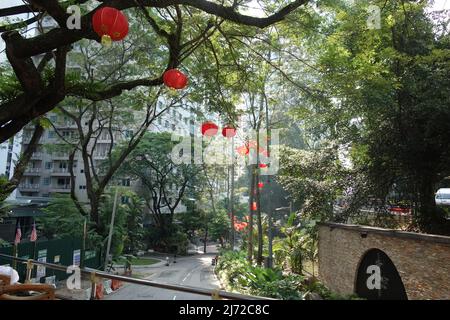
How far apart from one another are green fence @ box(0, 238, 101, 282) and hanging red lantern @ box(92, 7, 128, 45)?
10.5m

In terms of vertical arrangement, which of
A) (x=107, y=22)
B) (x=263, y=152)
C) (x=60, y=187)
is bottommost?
(x=60, y=187)

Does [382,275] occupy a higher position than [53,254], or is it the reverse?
[382,275]

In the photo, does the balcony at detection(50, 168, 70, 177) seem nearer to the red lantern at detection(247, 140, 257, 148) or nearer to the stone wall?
the red lantern at detection(247, 140, 257, 148)

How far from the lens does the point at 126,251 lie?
96.8 feet

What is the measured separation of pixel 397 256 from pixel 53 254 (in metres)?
13.6

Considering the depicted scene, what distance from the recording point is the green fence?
45.9 ft

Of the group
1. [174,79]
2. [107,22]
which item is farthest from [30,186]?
[107,22]

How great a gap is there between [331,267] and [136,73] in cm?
1209

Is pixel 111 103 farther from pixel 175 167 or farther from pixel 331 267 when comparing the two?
pixel 175 167

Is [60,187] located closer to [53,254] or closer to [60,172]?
[60,172]

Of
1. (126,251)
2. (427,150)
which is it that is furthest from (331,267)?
(126,251)

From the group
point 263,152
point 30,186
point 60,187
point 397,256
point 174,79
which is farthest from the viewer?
point 30,186

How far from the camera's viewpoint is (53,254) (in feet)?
53.7

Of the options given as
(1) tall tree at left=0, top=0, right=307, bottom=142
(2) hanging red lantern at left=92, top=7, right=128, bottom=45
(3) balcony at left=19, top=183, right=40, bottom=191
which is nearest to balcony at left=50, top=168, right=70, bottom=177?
(3) balcony at left=19, top=183, right=40, bottom=191
